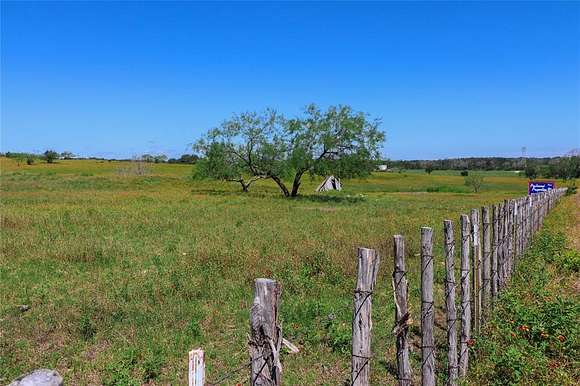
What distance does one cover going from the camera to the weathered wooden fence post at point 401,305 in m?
3.42

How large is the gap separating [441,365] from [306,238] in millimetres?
8165

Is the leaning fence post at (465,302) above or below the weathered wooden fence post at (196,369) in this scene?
below

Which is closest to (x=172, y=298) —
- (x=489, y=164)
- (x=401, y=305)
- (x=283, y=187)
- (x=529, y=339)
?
(x=401, y=305)

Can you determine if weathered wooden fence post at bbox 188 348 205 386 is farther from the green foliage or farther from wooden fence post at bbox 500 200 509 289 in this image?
wooden fence post at bbox 500 200 509 289

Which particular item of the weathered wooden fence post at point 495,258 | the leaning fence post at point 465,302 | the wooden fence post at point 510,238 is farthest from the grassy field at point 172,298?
the wooden fence post at point 510,238

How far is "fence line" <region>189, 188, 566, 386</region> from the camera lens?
210 centimetres

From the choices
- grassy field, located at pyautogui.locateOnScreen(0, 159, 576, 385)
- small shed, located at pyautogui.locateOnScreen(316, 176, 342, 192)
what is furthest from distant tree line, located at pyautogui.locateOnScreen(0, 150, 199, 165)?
grassy field, located at pyautogui.locateOnScreen(0, 159, 576, 385)

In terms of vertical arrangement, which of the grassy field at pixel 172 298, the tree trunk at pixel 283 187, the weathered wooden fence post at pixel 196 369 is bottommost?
the grassy field at pixel 172 298

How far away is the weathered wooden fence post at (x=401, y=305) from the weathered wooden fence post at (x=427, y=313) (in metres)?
0.35

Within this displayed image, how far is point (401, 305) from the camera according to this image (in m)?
3.53

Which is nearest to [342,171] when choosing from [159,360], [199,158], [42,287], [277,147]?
[277,147]

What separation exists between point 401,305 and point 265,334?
1.75 metres

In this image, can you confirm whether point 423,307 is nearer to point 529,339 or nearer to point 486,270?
point 529,339

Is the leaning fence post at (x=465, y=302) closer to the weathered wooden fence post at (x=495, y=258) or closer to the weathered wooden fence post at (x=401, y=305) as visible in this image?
the weathered wooden fence post at (x=401, y=305)
